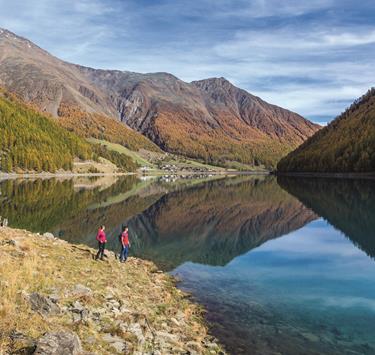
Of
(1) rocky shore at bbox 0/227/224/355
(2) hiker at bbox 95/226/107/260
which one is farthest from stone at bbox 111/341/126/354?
(2) hiker at bbox 95/226/107/260

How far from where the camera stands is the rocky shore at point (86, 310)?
16953 millimetres

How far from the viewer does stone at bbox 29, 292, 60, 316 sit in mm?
20291

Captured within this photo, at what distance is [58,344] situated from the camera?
14.9 metres

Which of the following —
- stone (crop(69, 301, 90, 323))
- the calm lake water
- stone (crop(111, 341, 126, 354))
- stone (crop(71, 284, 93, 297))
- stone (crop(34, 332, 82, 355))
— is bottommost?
the calm lake water

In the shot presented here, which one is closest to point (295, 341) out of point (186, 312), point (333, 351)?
point (333, 351)

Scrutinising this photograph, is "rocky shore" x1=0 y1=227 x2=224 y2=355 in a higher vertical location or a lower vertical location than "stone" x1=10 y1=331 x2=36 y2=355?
lower

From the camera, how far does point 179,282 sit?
123 ft

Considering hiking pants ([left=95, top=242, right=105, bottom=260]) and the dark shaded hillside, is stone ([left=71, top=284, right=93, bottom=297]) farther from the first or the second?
the dark shaded hillside

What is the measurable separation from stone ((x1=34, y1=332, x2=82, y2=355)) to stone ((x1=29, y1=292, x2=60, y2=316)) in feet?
16.8

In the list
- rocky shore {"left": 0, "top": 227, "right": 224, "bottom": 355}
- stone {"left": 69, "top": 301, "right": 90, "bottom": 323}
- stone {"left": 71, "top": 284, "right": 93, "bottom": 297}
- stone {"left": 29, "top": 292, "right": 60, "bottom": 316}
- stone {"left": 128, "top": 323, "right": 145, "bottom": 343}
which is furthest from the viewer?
stone {"left": 71, "top": 284, "right": 93, "bottom": 297}

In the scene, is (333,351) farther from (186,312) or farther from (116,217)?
(116,217)

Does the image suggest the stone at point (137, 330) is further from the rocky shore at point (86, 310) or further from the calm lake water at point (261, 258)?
the calm lake water at point (261, 258)

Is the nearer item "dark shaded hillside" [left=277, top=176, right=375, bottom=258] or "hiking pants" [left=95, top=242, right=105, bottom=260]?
"hiking pants" [left=95, top=242, right=105, bottom=260]

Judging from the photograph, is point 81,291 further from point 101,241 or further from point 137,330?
point 101,241
